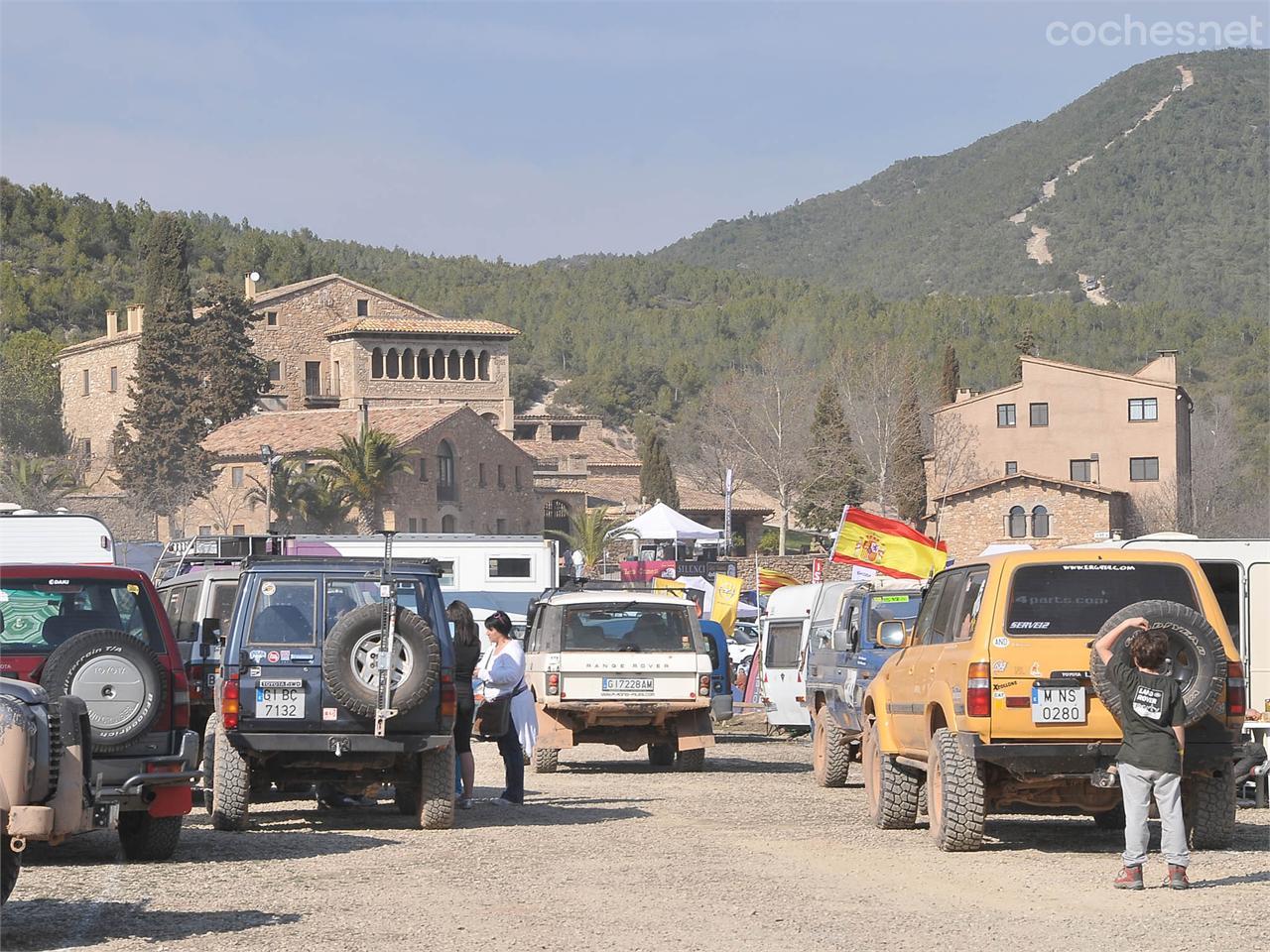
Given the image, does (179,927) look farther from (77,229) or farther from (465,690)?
(77,229)

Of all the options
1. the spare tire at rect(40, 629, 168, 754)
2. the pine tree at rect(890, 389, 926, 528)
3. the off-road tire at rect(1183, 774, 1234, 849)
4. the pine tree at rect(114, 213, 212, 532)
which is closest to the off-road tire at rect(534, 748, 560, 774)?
the off-road tire at rect(1183, 774, 1234, 849)

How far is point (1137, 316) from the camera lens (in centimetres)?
16938

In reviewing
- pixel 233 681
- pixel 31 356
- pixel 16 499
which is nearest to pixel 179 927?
pixel 233 681

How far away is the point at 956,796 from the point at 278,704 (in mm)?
5120

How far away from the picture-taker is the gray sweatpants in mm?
10797

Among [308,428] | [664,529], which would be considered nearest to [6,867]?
[664,529]

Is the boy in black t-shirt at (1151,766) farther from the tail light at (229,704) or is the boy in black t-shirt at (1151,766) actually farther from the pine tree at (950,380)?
the pine tree at (950,380)

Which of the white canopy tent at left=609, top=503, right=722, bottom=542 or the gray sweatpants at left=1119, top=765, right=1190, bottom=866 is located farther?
the white canopy tent at left=609, top=503, right=722, bottom=542

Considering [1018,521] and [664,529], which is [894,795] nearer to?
[664,529]

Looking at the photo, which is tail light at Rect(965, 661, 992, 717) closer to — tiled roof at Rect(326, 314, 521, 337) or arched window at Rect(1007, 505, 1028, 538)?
arched window at Rect(1007, 505, 1028, 538)

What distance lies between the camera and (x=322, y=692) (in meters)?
14.1

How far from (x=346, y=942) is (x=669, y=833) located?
5.39 meters

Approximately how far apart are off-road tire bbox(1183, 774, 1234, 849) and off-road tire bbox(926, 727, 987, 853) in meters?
1.42

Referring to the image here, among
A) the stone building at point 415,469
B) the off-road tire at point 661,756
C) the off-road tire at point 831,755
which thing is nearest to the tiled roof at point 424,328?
the stone building at point 415,469
